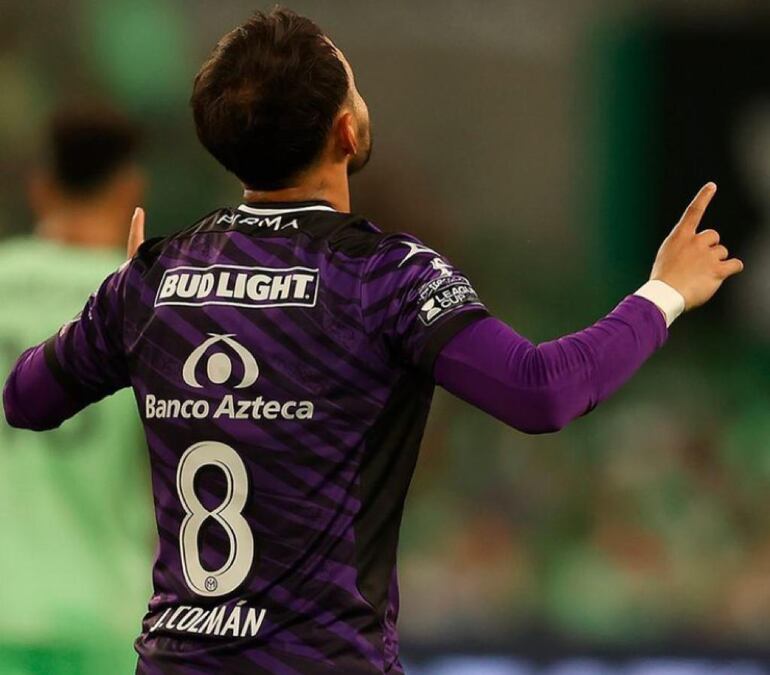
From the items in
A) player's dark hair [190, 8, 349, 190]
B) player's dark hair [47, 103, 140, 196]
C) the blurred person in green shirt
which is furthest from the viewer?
player's dark hair [47, 103, 140, 196]

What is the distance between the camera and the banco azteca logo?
4.40ft

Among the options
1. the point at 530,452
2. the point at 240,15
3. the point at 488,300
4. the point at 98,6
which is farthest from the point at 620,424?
the point at 98,6

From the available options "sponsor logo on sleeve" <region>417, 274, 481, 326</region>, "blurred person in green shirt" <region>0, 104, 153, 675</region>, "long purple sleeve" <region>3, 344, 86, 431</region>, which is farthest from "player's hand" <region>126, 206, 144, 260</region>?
"blurred person in green shirt" <region>0, 104, 153, 675</region>

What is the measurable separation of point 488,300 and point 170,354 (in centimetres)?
219

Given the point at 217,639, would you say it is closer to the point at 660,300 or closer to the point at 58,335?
the point at 58,335

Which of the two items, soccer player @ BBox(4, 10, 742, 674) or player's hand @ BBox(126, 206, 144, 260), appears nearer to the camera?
soccer player @ BBox(4, 10, 742, 674)

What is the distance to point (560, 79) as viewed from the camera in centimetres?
356

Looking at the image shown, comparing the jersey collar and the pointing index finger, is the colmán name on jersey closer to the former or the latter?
the jersey collar

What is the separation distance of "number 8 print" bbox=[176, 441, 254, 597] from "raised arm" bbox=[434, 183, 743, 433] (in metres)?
0.21

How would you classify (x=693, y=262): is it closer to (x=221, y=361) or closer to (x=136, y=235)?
(x=221, y=361)

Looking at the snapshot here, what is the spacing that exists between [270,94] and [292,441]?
11.9 inches

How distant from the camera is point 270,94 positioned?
1347mm

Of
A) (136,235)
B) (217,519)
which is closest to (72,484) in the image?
(136,235)

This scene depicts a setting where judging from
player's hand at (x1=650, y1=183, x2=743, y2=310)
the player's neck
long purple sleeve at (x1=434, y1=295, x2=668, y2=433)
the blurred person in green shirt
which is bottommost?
long purple sleeve at (x1=434, y1=295, x2=668, y2=433)
